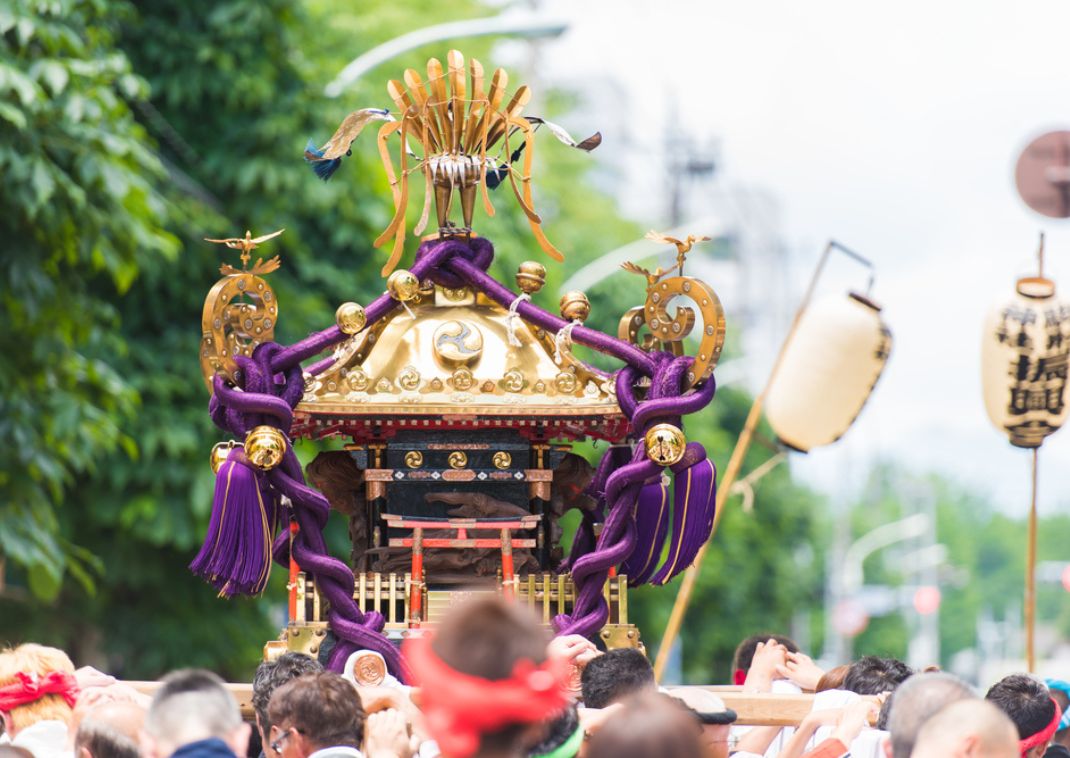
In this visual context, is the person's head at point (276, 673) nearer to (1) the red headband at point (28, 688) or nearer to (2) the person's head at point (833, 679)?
(1) the red headband at point (28, 688)

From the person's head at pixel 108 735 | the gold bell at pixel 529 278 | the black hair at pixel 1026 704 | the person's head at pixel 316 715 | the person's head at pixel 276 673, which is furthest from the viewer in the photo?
the gold bell at pixel 529 278

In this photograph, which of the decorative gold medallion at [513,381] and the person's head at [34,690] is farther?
the decorative gold medallion at [513,381]

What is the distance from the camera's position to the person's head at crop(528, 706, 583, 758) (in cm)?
579

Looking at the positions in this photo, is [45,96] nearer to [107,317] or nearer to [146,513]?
[107,317]

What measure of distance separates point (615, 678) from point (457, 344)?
6.71 feet

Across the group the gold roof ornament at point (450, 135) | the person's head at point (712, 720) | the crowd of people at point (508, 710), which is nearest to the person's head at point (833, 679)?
the crowd of people at point (508, 710)

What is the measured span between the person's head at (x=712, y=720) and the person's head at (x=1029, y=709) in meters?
1.32

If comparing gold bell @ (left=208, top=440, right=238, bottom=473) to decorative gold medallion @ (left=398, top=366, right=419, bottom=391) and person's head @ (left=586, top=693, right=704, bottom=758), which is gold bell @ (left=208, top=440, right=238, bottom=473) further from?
person's head @ (left=586, top=693, right=704, bottom=758)

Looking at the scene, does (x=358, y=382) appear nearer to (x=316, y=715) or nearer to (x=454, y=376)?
(x=454, y=376)

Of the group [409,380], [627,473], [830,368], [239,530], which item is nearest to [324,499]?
[239,530]

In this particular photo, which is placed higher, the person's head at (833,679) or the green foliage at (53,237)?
the green foliage at (53,237)

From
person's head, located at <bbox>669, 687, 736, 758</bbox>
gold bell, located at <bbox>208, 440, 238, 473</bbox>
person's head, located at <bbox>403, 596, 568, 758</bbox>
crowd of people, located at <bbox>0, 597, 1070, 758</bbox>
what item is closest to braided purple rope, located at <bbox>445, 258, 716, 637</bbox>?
crowd of people, located at <bbox>0, 597, 1070, 758</bbox>

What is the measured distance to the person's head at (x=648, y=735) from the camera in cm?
482

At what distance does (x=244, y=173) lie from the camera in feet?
56.9
